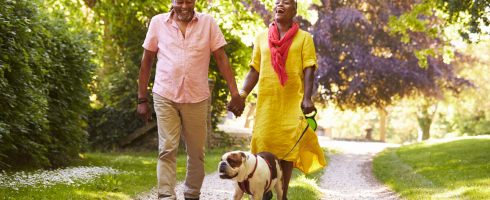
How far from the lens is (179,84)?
3992 mm

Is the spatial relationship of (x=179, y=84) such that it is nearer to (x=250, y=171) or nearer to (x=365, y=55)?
(x=250, y=171)

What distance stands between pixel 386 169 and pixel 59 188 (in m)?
7.87

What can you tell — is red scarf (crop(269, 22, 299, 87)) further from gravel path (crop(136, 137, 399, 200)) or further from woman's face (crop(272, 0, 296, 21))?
gravel path (crop(136, 137, 399, 200))

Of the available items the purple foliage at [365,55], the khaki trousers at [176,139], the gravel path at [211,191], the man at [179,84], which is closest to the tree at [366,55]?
the purple foliage at [365,55]

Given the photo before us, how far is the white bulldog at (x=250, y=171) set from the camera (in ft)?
11.7

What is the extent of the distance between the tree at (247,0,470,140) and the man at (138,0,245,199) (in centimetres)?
1600

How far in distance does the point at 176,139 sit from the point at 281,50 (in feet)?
4.85

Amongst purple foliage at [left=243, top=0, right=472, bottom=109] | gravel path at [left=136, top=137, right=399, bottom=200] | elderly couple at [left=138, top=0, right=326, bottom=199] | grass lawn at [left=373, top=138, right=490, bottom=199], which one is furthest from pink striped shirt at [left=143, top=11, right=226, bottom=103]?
purple foliage at [left=243, top=0, right=472, bottom=109]

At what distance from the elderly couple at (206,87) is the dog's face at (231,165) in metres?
0.68

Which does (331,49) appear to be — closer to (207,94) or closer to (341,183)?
(341,183)

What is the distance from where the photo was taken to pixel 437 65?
21719 millimetres

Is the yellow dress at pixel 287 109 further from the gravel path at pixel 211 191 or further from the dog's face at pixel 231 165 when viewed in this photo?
the gravel path at pixel 211 191

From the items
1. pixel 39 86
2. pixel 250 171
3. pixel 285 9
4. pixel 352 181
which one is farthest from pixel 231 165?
pixel 352 181

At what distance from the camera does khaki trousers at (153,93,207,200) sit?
13.0 feet
